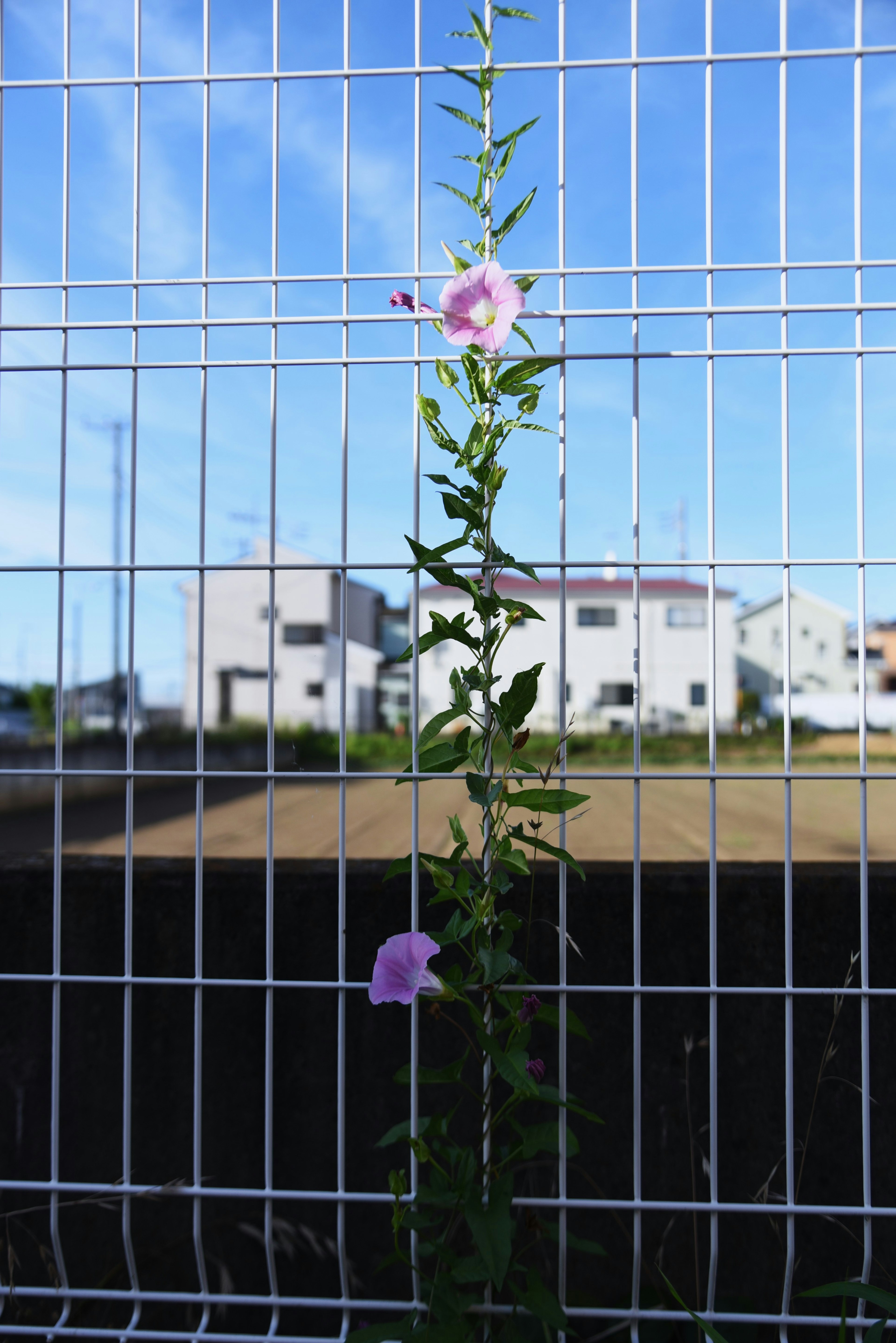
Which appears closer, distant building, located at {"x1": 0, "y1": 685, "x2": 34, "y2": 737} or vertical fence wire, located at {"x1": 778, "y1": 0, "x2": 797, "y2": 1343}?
vertical fence wire, located at {"x1": 778, "y1": 0, "x2": 797, "y2": 1343}

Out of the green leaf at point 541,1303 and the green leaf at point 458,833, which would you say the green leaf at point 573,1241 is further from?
the green leaf at point 458,833

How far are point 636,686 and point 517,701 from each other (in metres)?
0.17

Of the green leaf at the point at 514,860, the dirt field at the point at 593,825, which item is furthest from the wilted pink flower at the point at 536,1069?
the dirt field at the point at 593,825

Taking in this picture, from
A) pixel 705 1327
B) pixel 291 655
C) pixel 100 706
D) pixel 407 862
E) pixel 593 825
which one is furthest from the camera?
pixel 291 655

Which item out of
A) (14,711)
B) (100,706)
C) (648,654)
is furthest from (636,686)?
(648,654)

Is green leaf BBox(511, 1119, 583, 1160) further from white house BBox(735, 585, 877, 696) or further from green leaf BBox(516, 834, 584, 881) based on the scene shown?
white house BBox(735, 585, 877, 696)

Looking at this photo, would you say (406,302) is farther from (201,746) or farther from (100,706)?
(100,706)

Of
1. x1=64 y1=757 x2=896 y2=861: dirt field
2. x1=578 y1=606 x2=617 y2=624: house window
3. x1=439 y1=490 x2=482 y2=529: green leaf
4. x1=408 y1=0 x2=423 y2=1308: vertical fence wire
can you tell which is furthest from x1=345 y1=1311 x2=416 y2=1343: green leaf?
x1=578 y1=606 x2=617 y2=624: house window

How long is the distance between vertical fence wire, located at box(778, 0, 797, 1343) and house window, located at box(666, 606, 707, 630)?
2819 cm

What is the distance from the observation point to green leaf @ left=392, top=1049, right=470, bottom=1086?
872 millimetres

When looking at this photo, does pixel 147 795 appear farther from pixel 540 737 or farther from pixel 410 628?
pixel 410 628

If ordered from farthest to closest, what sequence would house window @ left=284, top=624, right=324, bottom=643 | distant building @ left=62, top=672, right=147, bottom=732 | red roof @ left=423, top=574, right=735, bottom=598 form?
house window @ left=284, top=624, right=324, bottom=643, red roof @ left=423, top=574, right=735, bottom=598, distant building @ left=62, top=672, right=147, bottom=732

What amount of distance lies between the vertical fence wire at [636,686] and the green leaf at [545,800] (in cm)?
8

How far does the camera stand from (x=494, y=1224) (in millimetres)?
846
